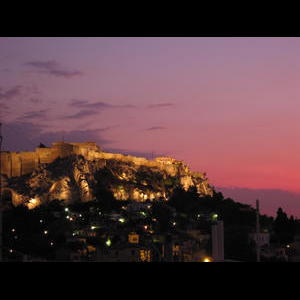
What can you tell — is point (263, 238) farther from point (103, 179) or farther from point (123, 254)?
point (103, 179)

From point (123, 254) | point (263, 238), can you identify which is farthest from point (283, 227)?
point (123, 254)

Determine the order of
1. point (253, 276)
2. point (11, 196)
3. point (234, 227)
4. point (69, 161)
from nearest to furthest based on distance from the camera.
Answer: point (253, 276) < point (234, 227) < point (11, 196) < point (69, 161)

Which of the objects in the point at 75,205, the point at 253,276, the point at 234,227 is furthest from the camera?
the point at 75,205

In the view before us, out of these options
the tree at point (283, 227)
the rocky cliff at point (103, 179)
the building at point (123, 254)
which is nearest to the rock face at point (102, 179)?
the rocky cliff at point (103, 179)

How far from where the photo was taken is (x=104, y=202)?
32531mm

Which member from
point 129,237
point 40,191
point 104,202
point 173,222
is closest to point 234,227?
point 173,222

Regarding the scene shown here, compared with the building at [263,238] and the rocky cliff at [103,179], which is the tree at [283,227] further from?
the rocky cliff at [103,179]

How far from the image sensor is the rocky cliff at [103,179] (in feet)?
110

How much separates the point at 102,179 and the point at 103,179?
0.07 metres

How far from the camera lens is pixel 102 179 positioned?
1473 inches

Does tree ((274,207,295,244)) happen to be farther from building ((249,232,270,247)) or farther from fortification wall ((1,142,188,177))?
fortification wall ((1,142,188,177))
